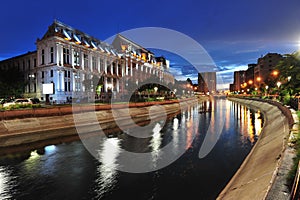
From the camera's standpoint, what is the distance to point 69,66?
64.2m

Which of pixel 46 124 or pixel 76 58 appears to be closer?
pixel 46 124

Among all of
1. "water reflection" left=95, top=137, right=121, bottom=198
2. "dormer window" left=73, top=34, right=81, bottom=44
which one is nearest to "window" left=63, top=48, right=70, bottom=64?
"dormer window" left=73, top=34, right=81, bottom=44

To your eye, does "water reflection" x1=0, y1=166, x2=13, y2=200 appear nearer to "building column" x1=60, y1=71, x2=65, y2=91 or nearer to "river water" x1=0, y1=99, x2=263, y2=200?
"river water" x1=0, y1=99, x2=263, y2=200

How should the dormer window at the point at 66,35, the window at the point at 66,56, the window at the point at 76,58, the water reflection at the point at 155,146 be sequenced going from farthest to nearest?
the window at the point at 76,58 < the dormer window at the point at 66,35 < the window at the point at 66,56 < the water reflection at the point at 155,146

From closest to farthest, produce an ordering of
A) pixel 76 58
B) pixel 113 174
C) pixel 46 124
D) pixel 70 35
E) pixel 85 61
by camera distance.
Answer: pixel 113 174, pixel 46 124, pixel 76 58, pixel 70 35, pixel 85 61

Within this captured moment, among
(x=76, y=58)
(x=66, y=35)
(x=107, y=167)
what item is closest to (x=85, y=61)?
(x=76, y=58)

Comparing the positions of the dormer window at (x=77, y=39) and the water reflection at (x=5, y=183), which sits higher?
the dormer window at (x=77, y=39)

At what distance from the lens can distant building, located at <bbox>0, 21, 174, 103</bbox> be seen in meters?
61.1

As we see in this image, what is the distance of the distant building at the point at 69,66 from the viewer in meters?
61.1

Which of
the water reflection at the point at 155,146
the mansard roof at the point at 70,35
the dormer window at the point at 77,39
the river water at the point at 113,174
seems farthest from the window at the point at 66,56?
the river water at the point at 113,174

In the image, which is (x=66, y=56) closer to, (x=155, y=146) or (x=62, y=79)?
(x=62, y=79)

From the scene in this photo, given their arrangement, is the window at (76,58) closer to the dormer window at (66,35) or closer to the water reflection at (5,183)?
the dormer window at (66,35)

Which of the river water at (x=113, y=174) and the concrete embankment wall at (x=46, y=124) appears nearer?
the river water at (x=113, y=174)

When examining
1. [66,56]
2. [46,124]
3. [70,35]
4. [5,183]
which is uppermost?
[70,35]
